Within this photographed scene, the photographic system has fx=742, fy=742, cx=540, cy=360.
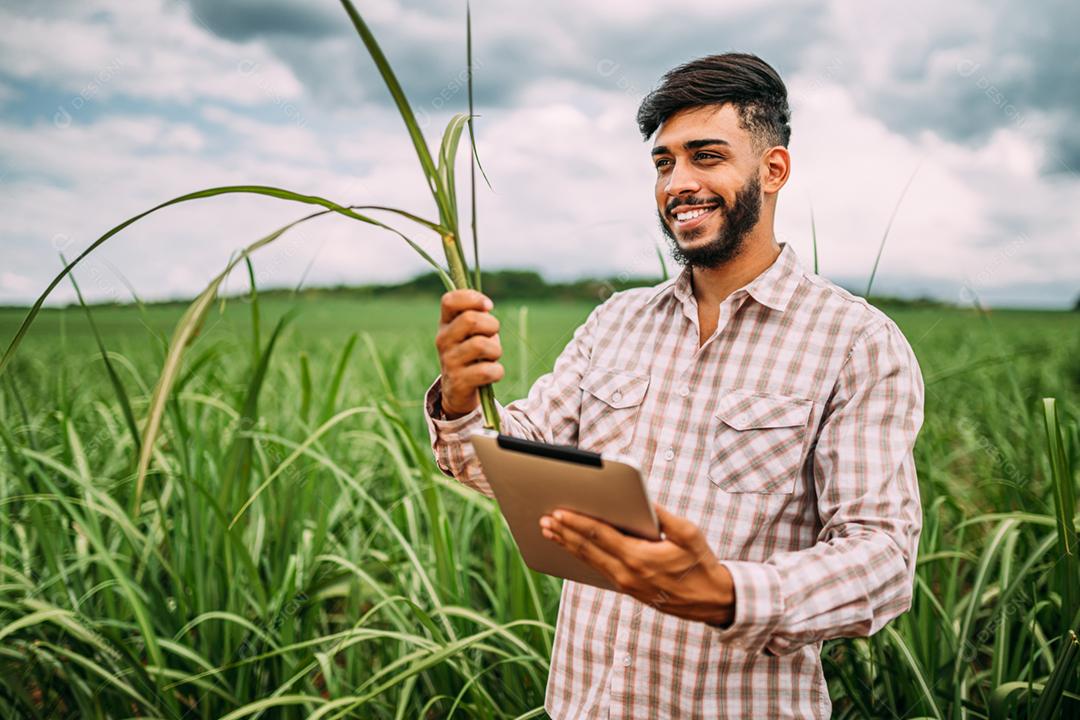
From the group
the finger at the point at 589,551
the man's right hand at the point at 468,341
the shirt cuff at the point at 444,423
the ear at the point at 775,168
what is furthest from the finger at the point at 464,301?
the ear at the point at 775,168

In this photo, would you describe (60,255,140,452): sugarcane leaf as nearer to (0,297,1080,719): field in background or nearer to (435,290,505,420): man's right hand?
(0,297,1080,719): field in background

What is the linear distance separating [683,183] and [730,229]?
3.8 inches

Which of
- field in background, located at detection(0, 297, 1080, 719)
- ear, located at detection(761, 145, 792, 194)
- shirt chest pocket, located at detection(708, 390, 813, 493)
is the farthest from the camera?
field in background, located at detection(0, 297, 1080, 719)

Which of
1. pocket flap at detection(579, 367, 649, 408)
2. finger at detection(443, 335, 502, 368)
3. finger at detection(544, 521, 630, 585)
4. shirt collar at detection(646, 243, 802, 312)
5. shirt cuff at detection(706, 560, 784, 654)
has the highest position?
shirt collar at detection(646, 243, 802, 312)

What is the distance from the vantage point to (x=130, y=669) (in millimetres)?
1453

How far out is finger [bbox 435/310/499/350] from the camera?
88cm

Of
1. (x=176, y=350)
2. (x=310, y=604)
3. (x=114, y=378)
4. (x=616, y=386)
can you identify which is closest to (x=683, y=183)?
(x=616, y=386)

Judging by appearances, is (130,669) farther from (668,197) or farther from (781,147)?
(781,147)

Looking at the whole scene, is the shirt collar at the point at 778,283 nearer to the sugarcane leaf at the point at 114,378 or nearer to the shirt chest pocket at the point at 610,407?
the shirt chest pocket at the point at 610,407

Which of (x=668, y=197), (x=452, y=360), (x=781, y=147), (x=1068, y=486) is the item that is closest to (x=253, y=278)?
(x=452, y=360)

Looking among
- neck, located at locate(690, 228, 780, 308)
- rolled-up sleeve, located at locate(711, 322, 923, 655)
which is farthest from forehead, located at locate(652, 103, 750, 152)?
rolled-up sleeve, located at locate(711, 322, 923, 655)

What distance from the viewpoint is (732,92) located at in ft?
3.53

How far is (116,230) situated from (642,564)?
0.62 meters

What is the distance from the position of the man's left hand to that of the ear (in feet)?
1.96
